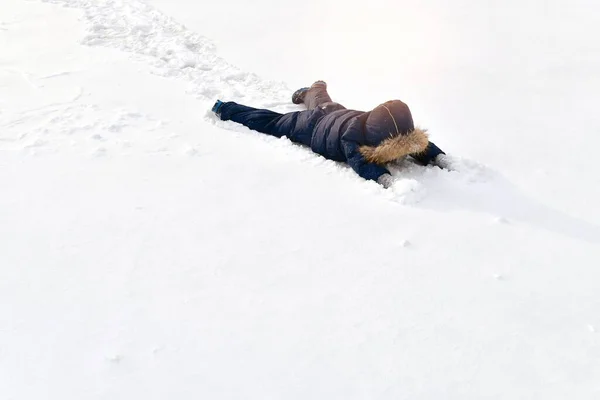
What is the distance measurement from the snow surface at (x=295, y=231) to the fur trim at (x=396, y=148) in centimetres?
16

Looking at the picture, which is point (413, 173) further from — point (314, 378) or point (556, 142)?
point (314, 378)

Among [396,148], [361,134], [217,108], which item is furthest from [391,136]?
[217,108]

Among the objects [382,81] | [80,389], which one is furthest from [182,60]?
[80,389]

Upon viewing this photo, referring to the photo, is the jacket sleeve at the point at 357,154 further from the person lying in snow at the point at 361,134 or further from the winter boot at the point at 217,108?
the winter boot at the point at 217,108

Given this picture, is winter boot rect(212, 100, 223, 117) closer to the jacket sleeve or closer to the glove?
the jacket sleeve

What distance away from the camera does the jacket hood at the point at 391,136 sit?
300 cm

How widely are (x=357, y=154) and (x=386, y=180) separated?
26cm

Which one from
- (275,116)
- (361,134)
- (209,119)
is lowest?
(209,119)

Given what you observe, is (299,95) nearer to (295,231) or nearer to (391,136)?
(391,136)

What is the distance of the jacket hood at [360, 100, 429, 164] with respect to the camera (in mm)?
3000

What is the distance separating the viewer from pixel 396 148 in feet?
9.82

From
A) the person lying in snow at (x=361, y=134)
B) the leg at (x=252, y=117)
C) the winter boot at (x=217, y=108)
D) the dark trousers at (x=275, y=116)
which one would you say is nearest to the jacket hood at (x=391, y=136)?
the person lying in snow at (x=361, y=134)

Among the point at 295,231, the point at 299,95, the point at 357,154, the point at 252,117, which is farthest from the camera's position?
the point at 299,95

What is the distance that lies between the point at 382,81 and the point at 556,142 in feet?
4.91
